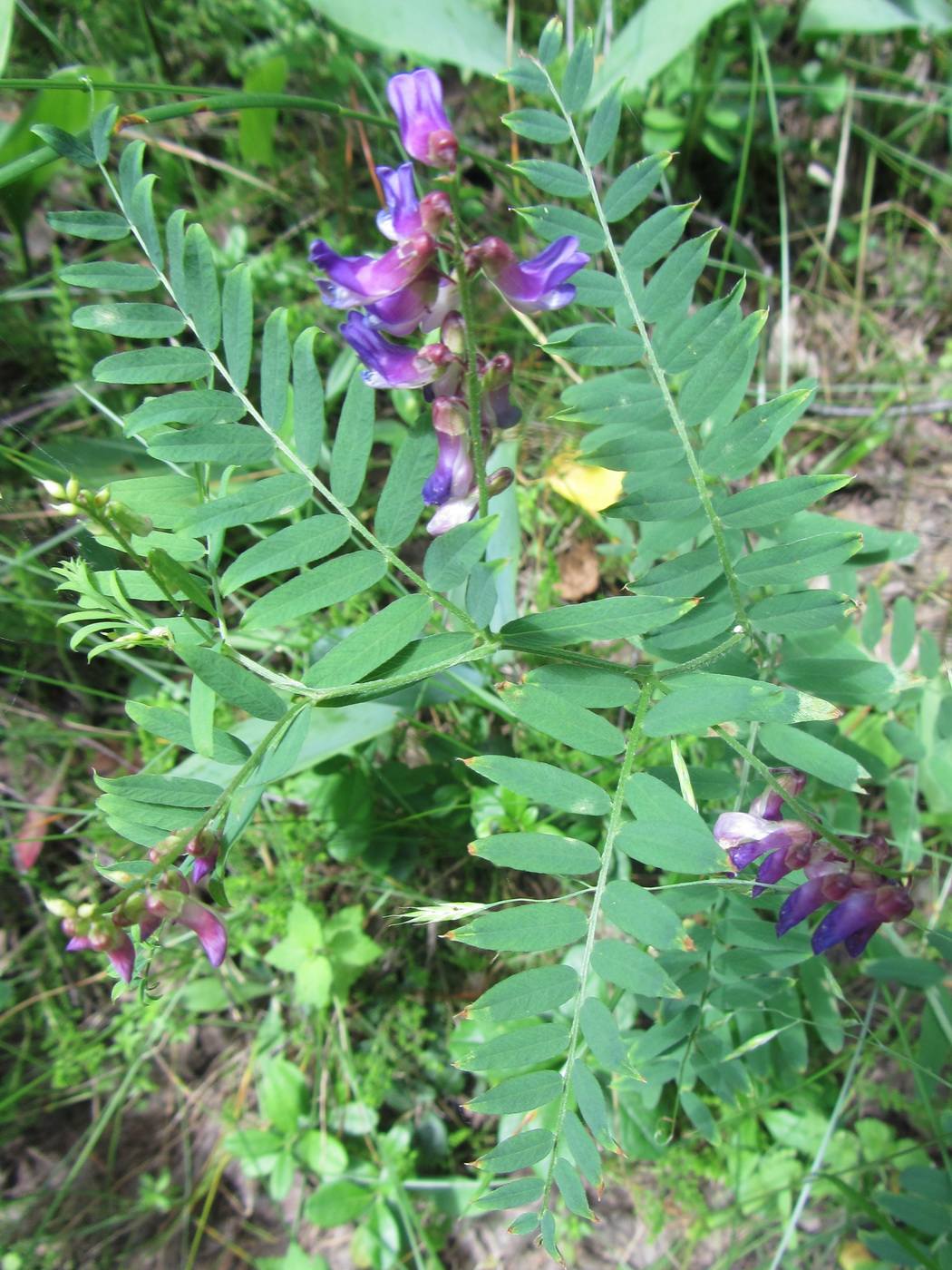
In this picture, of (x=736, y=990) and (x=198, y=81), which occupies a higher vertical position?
(x=198, y=81)

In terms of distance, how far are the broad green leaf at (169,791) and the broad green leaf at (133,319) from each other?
0.63 meters

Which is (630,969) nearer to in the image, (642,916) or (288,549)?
(642,916)

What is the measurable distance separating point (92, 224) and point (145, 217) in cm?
9

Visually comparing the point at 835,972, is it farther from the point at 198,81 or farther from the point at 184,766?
the point at 198,81

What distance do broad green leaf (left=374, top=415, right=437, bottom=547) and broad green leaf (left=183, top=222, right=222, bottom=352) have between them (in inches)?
12.8

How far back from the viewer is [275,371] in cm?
129

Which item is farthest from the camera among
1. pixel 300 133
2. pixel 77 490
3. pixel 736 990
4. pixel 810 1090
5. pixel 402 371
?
pixel 300 133

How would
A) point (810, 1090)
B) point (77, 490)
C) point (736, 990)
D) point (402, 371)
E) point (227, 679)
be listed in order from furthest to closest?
1. point (810, 1090)
2. point (736, 990)
3. point (402, 371)
4. point (227, 679)
5. point (77, 490)

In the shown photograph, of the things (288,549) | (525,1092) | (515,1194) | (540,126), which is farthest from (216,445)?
(515,1194)

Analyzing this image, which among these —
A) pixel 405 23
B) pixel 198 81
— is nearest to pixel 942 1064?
pixel 405 23

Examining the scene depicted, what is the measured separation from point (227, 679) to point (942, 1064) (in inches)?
61.4

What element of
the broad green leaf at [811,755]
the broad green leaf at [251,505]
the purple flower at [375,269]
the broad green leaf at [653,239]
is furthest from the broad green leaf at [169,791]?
the broad green leaf at [653,239]

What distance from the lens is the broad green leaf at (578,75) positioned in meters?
1.30

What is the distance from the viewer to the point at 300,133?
2584mm
